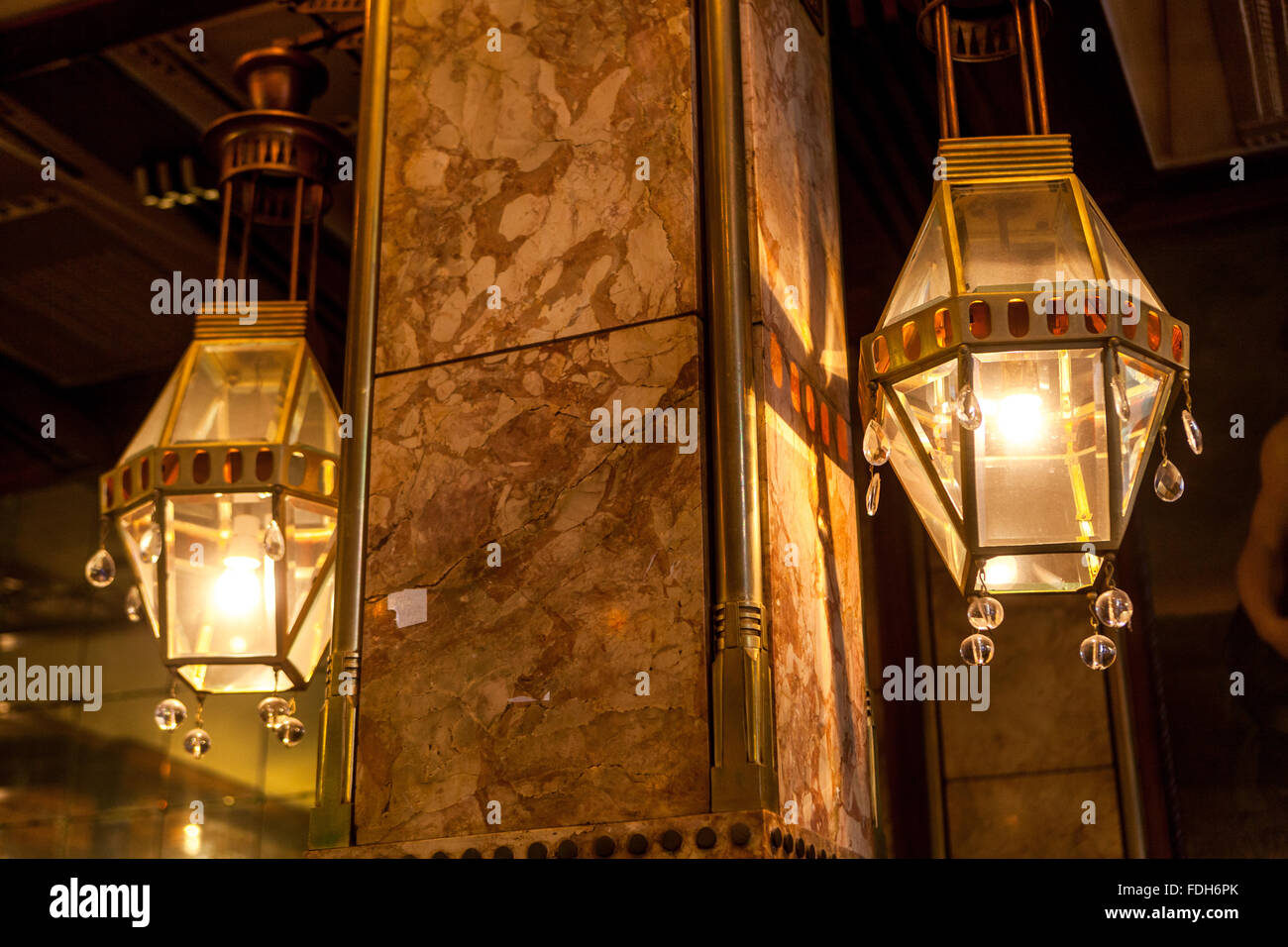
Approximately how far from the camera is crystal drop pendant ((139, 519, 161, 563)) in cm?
353

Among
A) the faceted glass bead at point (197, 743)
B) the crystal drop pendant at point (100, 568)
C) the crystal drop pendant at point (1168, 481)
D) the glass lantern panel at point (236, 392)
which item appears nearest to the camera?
the crystal drop pendant at point (1168, 481)

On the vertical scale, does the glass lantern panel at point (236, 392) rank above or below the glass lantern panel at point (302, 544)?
above

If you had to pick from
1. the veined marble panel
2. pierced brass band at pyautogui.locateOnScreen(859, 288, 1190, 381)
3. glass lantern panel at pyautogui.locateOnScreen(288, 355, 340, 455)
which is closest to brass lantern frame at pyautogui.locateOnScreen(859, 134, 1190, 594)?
pierced brass band at pyautogui.locateOnScreen(859, 288, 1190, 381)

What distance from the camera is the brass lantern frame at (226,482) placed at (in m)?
3.54

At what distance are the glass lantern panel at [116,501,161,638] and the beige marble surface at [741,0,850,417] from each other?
5.64ft

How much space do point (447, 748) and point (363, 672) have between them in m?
0.27

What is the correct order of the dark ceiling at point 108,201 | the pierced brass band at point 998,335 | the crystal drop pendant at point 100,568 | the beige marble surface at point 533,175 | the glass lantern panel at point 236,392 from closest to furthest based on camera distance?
the pierced brass band at point 998,335
the beige marble surface at point 533,175
the crystal drop pendant at point 100,568
the glass lantern panel at point 236,392
the dark ceiling at point 108,201

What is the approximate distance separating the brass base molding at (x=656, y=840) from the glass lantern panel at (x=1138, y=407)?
3.03ft

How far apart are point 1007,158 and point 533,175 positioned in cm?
102

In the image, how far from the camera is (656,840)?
240 cm

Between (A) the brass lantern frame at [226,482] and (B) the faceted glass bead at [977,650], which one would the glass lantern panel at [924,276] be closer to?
(B) the faceted glass bead at [977,650]

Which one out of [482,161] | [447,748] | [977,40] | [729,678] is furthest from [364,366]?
[977,40]

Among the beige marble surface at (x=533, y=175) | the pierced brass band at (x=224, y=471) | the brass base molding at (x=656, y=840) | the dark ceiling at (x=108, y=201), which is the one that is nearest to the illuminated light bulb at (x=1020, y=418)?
the beige marble surface at (x=533, y=175)
